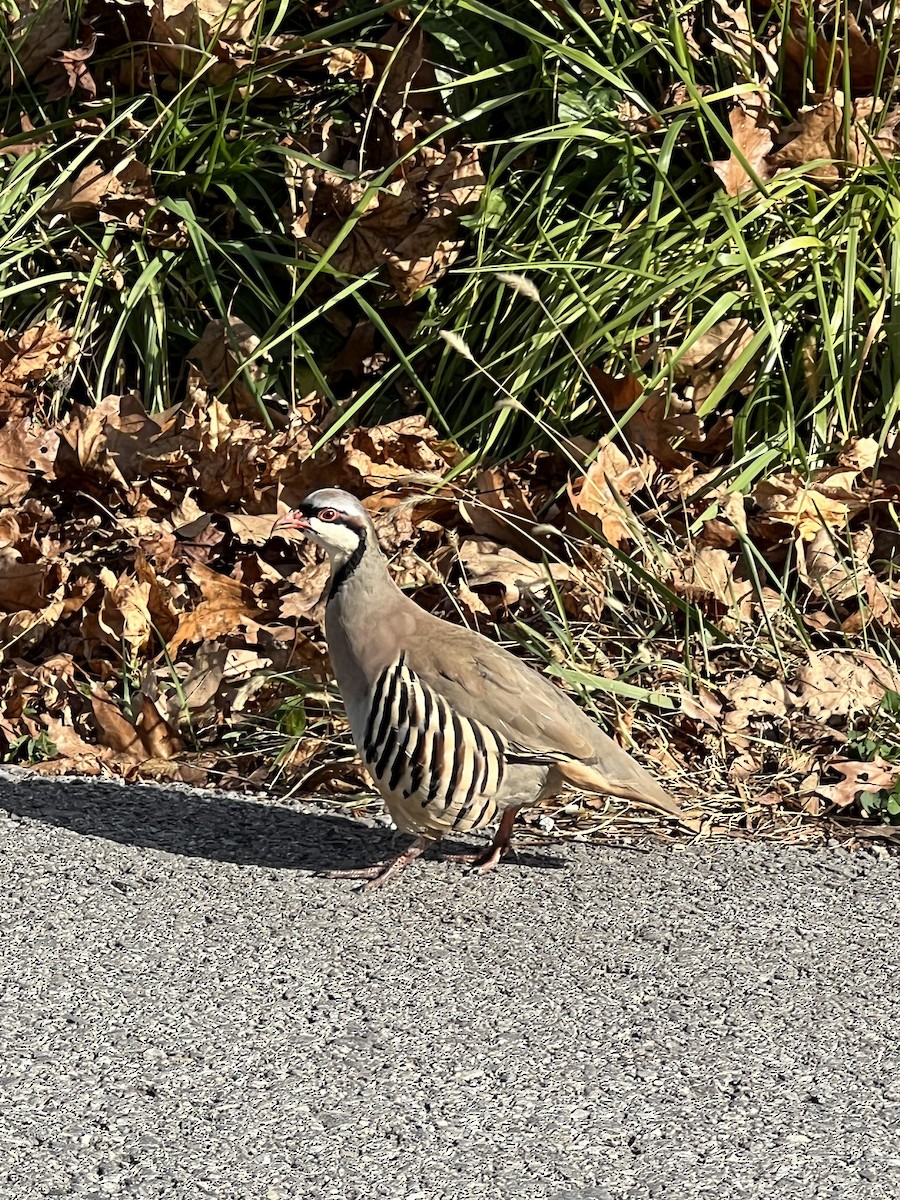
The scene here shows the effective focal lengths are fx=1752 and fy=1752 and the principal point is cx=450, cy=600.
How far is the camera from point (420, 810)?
4719 mm

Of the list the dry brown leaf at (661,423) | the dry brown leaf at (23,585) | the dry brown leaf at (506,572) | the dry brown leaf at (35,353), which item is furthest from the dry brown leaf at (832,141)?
the dry brown leaf at (23,585)

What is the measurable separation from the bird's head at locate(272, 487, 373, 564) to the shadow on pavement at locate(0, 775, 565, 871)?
0.82m

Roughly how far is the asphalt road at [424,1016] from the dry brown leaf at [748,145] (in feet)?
8.44

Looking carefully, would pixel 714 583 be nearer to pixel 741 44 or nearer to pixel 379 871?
pixel 379 871

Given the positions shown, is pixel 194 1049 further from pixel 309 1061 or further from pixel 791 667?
pixel 791 667

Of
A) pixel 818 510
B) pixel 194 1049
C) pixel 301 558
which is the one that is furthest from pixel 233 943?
pixel 818 510

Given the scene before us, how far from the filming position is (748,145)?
6324 millimetres

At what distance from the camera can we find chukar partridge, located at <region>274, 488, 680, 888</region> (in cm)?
470

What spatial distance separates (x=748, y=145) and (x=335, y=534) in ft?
8.04

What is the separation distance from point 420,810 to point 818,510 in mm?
1904

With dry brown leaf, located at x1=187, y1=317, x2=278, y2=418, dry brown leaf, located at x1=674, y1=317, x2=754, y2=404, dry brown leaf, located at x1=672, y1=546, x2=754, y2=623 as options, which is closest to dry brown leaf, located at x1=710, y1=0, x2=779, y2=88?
dry brown leaf, located at x1=674, y1=317, x2=754, y2=404

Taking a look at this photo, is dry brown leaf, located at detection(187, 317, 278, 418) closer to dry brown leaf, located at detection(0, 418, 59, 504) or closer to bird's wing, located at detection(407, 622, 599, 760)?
dry brown leaf, located at detection(0, 418, 59, 504)

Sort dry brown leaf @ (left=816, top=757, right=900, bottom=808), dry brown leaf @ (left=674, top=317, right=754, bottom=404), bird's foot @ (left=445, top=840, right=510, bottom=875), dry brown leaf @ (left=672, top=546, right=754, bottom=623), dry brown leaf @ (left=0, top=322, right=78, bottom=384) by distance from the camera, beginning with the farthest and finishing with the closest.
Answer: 1. dry brown leaf @ (left=0, top=322, right=78, bottom=384)
2. dry brown leaf @ (left=674, top=317, right=754, bottom=404)
3. dry brown leaf @ (left=672, top=546, right=754, bottom=623)
4. dry brown leaf @ (left=816, top=757, right=900, bottom=808)
5. bird's foot @ (left=445, top=840, right=510, bottom=875)

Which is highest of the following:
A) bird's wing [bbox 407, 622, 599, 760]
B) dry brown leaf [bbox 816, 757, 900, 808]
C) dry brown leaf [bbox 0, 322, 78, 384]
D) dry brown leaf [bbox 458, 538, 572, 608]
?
dry brown leaf [bbox 0, 322, 78, 384]
